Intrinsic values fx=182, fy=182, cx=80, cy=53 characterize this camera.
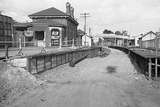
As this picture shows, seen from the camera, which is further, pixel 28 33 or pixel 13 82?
pixel 28 33

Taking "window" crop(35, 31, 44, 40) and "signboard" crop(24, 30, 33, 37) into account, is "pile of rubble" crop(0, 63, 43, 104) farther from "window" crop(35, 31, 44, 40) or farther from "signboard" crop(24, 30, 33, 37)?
"window" crop(35, 31, 44, 40)

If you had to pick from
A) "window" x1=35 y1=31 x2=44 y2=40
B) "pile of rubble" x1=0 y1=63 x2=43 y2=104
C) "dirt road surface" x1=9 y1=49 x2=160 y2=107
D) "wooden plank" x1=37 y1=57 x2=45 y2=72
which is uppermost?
"window" x1=35 y1=31 x2=44 y2=40

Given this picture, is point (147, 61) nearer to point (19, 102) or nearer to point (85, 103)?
point (85, 103)

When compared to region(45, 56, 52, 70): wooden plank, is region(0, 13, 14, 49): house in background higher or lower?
higher

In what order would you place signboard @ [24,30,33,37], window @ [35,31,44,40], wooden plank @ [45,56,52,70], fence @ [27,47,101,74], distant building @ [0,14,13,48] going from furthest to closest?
window @ [35,31,44,40]
signboard @ [24,30,33,37]
distant building @ [0,14,13,48]
wooden plank @ [45,56,52,70]
fence @ [27,47,101,74]

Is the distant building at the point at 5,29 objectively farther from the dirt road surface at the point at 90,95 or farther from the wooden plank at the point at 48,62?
the dirt road surface at the point at 90,95

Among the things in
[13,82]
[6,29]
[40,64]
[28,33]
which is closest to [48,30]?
[28,33]

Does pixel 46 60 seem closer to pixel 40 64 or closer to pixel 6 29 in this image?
pixel 40 64

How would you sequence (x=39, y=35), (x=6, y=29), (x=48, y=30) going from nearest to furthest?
(x=6, y=29)
(x=48, y=30)
(x=39, y=35)

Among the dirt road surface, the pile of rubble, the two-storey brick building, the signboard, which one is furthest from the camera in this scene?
the signboard

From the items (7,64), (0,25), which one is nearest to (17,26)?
(0,25)

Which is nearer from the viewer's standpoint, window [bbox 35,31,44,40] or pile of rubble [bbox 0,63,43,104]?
pile of rubble [bbox 0,63,43,104]

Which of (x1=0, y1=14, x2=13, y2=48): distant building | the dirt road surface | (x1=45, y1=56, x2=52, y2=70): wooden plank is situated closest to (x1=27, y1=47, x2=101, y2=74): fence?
(x1=45, y1=56, x2=52, y2=70): wooden plank

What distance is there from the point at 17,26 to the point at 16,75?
22220 mm
